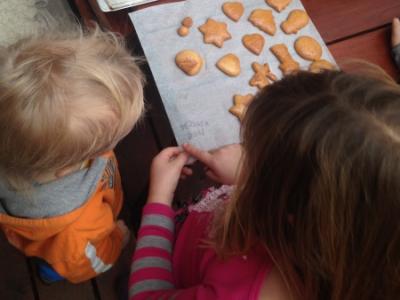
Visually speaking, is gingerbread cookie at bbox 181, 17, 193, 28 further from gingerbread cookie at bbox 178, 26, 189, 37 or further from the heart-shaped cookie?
the heart-shaped cookie

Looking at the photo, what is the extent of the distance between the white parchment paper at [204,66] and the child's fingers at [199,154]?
2.6 inches

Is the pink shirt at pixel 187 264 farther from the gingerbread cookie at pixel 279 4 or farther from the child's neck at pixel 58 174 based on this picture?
the gingerbread cookie at pixel 279 4

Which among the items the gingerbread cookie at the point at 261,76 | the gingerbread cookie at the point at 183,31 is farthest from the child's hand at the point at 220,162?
the gingerbread cookie at the point at 183,31

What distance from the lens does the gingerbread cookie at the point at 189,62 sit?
959mm

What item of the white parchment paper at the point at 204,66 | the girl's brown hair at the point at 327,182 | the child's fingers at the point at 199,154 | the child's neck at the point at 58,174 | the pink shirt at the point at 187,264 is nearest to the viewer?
the girl's brown hair at the point at 327,182

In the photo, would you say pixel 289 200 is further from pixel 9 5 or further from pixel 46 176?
pixel 9 5

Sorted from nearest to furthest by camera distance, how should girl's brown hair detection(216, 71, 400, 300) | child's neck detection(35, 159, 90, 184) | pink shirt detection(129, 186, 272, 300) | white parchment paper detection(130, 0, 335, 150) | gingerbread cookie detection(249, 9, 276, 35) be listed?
1. girl's brown hair detection(216, 71, 400, 300)
2. pink shirt detection(129, 186, 272, 300)
3. child's neck detection(35, 159, 90, 184)
4. white parchment paper detection(130, 0, 335, 150)
5. gingerbread cookie detection(249, 9, 276, 35)

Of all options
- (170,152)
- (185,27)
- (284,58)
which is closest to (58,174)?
(170,152)

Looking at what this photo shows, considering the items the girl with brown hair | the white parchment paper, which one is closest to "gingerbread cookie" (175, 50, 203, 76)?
the white parchment paper

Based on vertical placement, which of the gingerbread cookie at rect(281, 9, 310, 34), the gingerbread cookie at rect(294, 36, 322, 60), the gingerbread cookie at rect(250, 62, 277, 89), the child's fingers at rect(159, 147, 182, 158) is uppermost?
the child's fingers at rect(159, 147, 182, 158)

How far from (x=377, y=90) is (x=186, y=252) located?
0.48m

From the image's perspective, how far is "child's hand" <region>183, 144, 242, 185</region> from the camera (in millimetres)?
825

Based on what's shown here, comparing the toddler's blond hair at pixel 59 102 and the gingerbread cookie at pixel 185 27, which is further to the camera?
the gingerbread cookie at pixel 185 27

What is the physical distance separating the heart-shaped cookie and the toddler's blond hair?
0.39 metres
